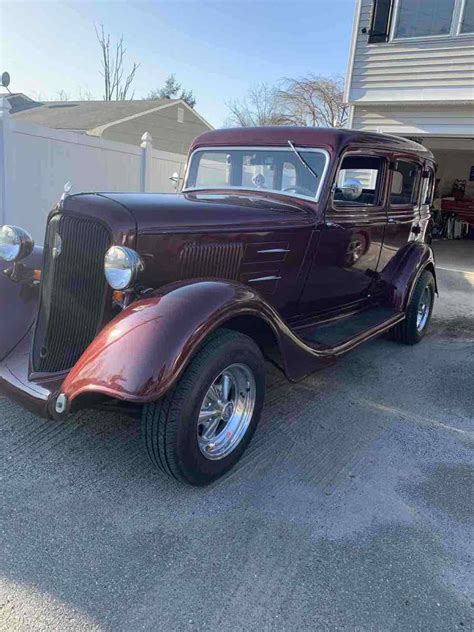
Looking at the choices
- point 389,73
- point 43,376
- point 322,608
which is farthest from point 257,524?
point 389,73

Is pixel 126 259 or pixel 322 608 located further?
pixel 126 259

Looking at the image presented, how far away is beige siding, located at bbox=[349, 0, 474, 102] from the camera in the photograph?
8.16 metres

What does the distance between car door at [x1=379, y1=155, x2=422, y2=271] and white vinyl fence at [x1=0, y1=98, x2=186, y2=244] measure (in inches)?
→ 110

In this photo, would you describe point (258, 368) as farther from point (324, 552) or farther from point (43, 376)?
point (43, 376)

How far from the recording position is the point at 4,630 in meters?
1.73

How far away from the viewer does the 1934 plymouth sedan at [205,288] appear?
91.8 inches

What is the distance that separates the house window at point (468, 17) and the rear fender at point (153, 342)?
8162 millimetres

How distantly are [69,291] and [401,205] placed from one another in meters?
3.52

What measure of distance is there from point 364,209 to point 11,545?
3530mm

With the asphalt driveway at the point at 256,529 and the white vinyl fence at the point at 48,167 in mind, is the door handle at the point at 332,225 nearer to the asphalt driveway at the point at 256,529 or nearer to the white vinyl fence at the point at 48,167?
the asphalt driveway at the point at 256,529

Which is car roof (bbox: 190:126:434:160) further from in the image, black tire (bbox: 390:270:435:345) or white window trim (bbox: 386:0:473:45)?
Result: white window trim (bbox: 386:0:473:45)

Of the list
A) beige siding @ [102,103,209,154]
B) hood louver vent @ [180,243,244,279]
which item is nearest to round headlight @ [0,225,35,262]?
hood louver vent @ [180,243,244,279]

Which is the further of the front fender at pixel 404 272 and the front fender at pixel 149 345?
the front fender at pixel 404 272

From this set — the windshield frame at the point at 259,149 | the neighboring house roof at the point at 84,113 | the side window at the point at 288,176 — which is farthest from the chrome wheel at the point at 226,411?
the neighboring house roof at the point at 84,113
